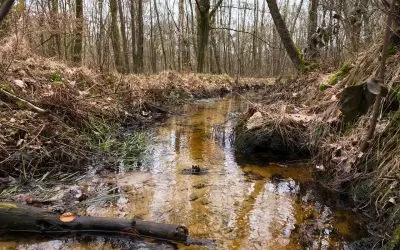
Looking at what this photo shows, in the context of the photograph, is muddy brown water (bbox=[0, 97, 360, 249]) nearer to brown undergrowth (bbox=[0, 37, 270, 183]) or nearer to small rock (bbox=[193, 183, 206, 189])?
small rock (bbox=[193, 183, 206, 189])

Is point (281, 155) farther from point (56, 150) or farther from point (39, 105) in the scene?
point (39, 105)

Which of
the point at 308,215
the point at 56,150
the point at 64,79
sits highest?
the point at 64,79

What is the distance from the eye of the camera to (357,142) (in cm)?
424

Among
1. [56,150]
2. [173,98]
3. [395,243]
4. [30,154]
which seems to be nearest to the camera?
[395,243]

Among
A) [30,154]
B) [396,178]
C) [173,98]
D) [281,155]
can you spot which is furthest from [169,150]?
[173,98]

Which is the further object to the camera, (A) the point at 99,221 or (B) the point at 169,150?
(B) the point at 169,150

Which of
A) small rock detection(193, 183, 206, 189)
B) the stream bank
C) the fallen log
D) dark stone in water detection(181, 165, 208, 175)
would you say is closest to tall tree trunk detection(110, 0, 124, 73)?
the stream bank

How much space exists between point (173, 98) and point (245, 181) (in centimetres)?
749

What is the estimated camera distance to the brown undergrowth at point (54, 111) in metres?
4.57

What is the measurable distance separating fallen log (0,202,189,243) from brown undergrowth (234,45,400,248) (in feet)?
5.94

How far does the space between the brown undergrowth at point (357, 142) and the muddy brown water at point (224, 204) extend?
251 mm

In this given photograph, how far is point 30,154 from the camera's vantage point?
14.8 ft

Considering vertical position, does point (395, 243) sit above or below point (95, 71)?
→ below

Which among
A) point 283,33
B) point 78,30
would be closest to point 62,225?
point 283,33
